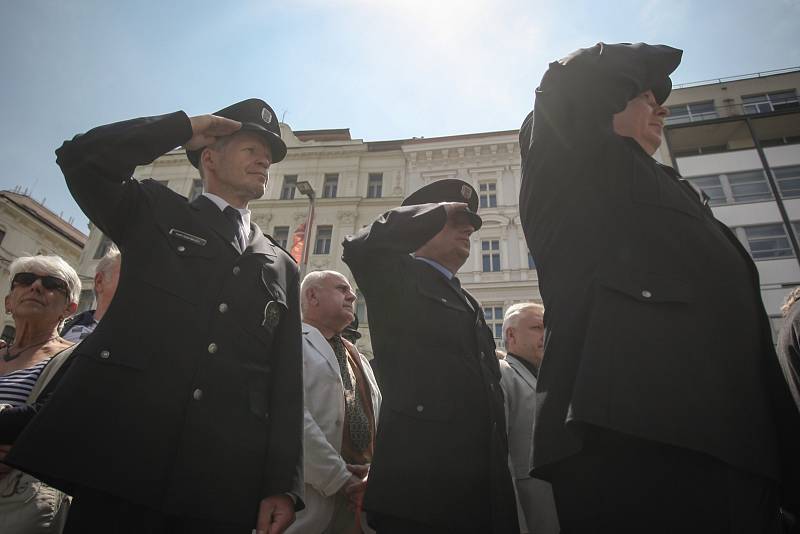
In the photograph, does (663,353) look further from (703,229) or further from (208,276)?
(208,276)

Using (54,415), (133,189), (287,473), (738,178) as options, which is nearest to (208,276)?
(133,189)

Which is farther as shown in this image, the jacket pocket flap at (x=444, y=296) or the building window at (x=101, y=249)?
the building window at (x=101, y=249)

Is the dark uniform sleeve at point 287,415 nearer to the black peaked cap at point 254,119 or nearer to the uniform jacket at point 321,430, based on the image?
the uniform jacket at point 321,430

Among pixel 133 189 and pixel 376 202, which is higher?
pixel 376 202

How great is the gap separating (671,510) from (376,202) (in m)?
23.3

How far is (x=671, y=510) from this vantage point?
3.68 ft

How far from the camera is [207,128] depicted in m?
2.07

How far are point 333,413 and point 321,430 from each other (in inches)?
7.1

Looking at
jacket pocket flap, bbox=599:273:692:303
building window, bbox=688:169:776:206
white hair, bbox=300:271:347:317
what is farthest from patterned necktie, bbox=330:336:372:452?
building window, bbox=688:169:776:206

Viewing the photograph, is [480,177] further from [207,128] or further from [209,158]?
[207,128]

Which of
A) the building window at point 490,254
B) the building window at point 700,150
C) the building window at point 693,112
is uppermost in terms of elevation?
the building window at point 693,112

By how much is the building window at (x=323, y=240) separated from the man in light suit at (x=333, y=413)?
64.8ft

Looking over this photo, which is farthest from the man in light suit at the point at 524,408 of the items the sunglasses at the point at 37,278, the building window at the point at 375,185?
the building window at the point at 375,185

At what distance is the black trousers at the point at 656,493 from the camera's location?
1083 millimetres
